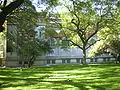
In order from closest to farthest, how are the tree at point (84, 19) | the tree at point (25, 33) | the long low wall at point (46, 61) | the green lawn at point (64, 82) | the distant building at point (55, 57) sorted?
the green lawn at point (64, 82)
the tree at point (25, 33)
the tree at point (84, 19)
the long low wall at point (46, 61)
the distant building at point (55, 57)

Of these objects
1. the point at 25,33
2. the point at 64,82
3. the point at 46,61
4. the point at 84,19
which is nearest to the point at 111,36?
the point at 84,19

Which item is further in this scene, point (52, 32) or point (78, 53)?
point (78, 53)

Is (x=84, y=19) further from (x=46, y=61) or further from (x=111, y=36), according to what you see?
(x=46, y=61)

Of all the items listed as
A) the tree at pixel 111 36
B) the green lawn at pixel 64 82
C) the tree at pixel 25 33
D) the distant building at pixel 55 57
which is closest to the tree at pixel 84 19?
the tree at pixel 111 36

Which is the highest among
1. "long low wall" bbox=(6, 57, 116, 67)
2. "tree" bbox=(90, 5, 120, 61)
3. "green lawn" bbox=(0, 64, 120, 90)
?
"tree" bbox=(90, 5, 120, 61)

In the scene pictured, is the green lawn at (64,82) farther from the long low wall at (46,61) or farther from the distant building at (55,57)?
the distant building at (55,57)

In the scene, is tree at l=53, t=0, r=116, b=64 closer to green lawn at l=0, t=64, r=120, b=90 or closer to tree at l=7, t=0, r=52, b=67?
tree at l=7, t=0, r=52, b=67

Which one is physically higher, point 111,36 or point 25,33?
point 25,33

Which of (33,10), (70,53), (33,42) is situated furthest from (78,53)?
(33,10)

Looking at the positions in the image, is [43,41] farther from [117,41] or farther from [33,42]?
[117,41]

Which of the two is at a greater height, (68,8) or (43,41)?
(68,8)

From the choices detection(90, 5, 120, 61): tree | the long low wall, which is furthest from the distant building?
detection(90, 5, 120, 61): tree

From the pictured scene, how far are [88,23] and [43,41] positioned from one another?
1232 cm

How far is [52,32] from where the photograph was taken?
4794cm
